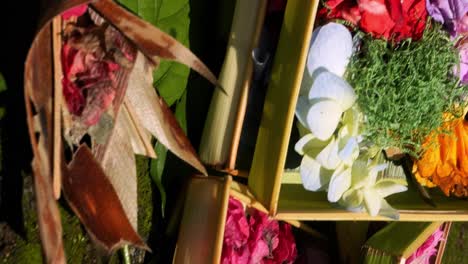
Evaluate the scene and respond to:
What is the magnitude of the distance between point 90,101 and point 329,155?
35 cm

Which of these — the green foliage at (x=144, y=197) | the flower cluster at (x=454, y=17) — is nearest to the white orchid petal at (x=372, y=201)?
the flower cluster at (x=454, y=17)

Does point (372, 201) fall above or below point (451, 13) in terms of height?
below

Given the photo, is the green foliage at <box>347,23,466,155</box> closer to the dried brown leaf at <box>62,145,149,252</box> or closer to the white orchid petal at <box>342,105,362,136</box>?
the white orchid petal at <box>342,105,362,136</box>

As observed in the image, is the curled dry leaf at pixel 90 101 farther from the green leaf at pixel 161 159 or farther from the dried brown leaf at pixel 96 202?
the green leaf at pixel 161 159

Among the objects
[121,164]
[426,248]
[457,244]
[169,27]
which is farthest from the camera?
[457,244]

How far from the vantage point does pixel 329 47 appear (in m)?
0.88

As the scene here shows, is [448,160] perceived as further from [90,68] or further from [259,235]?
[90,68]

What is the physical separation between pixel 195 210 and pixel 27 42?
34cm

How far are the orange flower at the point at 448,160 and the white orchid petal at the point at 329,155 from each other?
0.59ft

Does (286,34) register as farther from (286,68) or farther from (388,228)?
(388,228)

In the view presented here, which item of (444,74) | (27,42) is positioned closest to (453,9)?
(444,74)

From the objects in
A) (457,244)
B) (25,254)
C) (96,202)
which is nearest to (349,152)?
(96,202)

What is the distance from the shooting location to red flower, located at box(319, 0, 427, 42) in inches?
35.2

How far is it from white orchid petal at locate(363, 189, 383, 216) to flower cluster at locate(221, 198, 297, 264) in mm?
159
